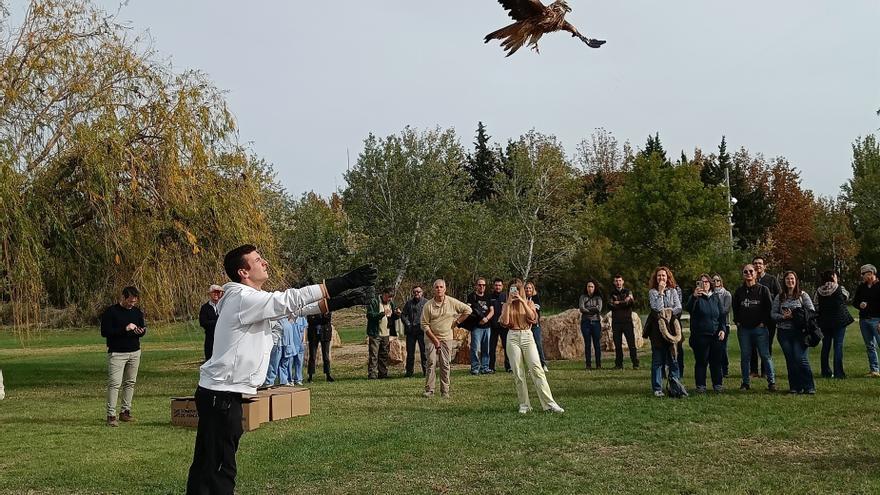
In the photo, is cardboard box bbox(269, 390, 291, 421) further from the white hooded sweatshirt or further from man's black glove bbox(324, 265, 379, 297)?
man's black glove bbox(324, 265, 379, 297)

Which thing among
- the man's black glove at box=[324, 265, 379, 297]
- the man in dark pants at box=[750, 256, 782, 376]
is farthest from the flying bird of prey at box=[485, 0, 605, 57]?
the man in dark pants at box=[750, 256, 782, 376]

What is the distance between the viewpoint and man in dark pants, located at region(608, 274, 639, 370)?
16547mm

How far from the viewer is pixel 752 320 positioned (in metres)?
12.4

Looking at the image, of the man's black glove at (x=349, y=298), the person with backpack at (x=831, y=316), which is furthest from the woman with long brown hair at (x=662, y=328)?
the man's black glove at (x=349, y=298)

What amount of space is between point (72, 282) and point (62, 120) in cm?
318

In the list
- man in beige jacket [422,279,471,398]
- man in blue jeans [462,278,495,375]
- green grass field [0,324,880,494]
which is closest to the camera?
green grass field [0,324,880,494]

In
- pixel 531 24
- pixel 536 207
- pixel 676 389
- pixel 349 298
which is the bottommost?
pixel 676 389

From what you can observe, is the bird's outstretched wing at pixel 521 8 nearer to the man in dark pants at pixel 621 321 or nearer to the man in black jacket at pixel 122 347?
the man in black jacket at pixel 122 347

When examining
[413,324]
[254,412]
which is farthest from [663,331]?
[413,324]

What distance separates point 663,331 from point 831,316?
362cm

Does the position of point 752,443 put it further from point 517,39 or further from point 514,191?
point 514,191

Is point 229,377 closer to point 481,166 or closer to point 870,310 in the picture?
point 870,310

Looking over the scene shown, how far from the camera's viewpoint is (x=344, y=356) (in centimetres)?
2322

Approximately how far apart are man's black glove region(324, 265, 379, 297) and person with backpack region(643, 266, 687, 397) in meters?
7.93
